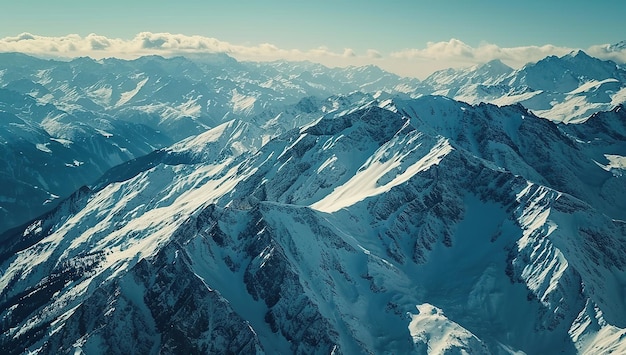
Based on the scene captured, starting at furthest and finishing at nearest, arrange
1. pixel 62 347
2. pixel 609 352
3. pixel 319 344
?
pixel 62 347
pixel 319 344
pixel 609 352

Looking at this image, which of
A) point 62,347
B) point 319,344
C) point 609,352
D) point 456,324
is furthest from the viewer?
point 62,347

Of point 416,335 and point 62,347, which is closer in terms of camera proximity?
point 416,335

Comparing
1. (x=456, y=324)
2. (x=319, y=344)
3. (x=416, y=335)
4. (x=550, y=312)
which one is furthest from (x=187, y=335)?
(x=550, y=312)

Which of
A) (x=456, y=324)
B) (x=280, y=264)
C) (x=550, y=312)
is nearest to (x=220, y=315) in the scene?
(x=280, y=264)

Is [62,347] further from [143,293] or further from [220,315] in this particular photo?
[220,315]

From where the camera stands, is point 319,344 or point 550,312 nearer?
point 319,344

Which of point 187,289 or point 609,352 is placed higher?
point 187,289

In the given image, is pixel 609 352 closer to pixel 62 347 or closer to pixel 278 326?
pixel 278 326

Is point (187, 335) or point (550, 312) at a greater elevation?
point (187, 335)

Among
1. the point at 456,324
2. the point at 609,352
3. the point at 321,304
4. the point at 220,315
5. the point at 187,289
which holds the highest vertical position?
the point at 187,289
